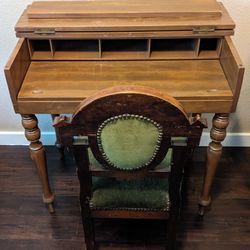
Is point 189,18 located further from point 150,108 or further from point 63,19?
point 150,108

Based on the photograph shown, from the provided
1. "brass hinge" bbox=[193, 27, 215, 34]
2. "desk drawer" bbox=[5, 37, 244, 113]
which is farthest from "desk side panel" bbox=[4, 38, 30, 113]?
"brass hinge" bbox=[193, 27, 215, 34]

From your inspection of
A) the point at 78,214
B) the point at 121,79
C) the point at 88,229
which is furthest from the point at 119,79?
the point at 78,214

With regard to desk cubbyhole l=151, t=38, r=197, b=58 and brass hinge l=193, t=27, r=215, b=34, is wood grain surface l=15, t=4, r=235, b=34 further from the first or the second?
desk cubbyhole l=151, t=38, r=197, b=58

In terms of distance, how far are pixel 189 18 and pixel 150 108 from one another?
0.62 metres

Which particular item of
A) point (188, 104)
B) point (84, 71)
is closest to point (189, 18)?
point (188, 104)

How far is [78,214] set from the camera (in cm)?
171

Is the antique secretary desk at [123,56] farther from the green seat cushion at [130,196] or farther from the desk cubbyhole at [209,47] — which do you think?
the green seat cushion at [130,196]

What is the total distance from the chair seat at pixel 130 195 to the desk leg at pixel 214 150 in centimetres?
23

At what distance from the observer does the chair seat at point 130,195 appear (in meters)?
1.23

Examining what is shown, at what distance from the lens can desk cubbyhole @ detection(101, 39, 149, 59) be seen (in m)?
1.42

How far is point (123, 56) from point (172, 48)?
21cm

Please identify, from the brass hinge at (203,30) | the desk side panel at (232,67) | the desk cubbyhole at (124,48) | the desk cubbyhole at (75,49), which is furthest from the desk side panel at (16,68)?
the desk side panel at (232,67)

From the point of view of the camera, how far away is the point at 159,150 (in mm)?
995

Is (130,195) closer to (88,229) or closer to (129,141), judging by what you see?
(88,229)
